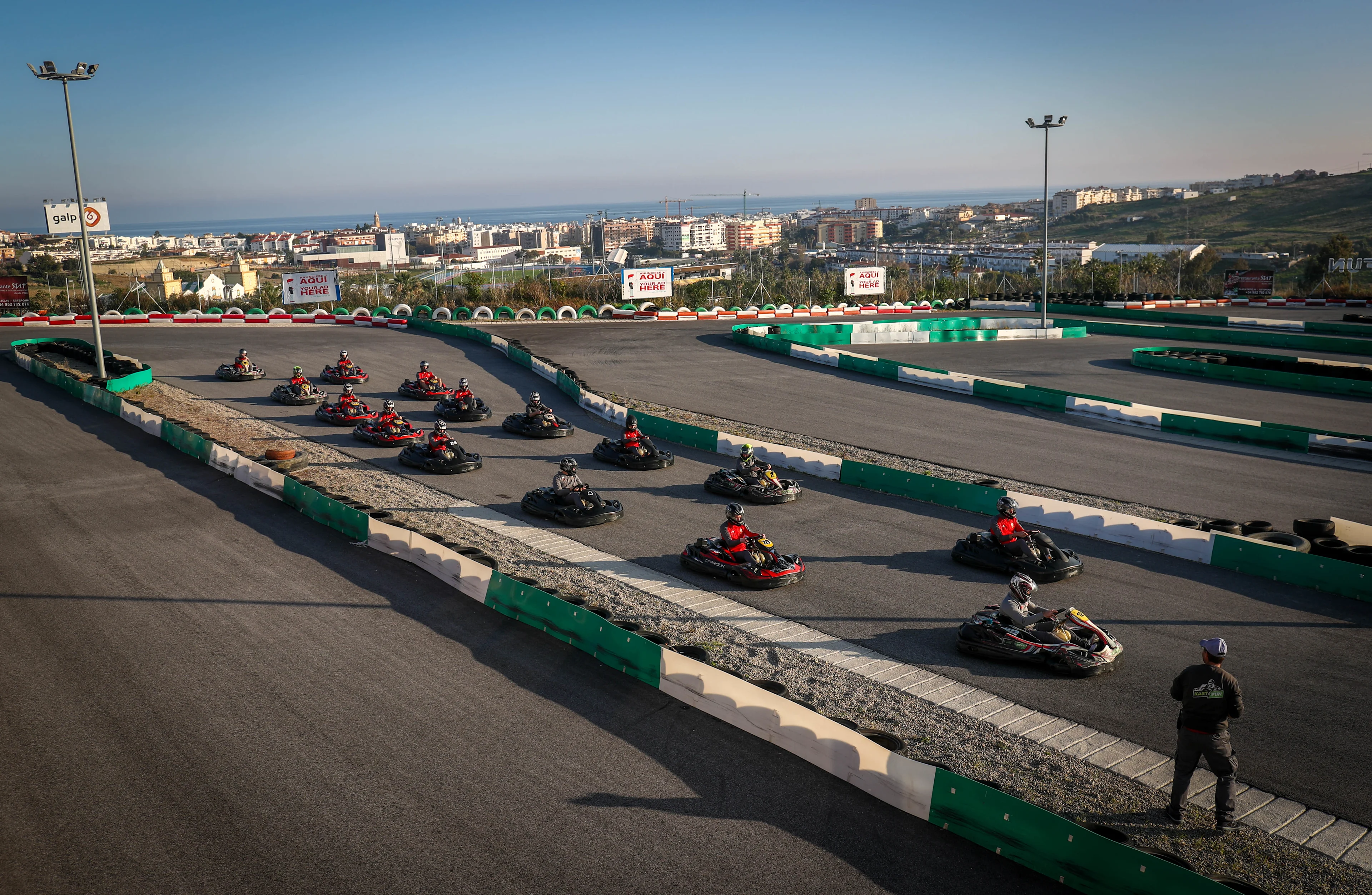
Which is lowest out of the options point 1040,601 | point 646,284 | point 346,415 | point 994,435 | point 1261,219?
point 1040,601

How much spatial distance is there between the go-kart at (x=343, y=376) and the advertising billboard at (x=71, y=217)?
17094 millimetres

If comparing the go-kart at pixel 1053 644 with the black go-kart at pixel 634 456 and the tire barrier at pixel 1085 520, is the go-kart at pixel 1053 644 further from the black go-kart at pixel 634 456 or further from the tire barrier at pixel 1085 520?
the black go-kart at pixel 634 456

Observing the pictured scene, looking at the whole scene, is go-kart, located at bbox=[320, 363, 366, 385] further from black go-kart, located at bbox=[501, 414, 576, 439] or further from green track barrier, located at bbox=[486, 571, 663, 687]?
green track barrier, located at bbox=[486, 571, 663, 687]

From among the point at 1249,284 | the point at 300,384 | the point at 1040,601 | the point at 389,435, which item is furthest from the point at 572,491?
the point at 1249,284

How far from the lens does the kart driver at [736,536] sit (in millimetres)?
14648

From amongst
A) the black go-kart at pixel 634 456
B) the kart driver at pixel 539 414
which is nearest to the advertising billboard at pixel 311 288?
the kart driver at pixel 539 414

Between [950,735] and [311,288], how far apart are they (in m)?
50.0

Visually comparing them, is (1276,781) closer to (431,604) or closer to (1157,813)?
(1157,813)

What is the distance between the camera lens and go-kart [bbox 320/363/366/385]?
3073cm

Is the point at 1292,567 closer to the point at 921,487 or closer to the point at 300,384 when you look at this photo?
the point at 921,487

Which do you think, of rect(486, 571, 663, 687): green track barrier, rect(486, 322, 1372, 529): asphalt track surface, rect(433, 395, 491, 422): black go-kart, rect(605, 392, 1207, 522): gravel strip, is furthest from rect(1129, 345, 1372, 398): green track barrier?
rect(486, 571, 663, 687): green track barrier

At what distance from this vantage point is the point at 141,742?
9.87 meters

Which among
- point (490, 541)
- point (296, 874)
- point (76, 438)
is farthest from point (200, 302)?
point (296, 874)

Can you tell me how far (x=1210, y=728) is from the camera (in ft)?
27.0
